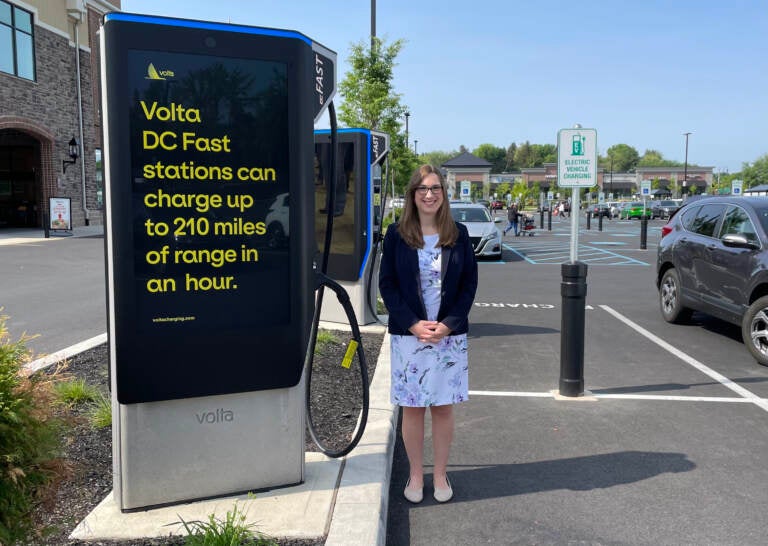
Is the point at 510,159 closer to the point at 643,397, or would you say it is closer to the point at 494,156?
the point at 494,156

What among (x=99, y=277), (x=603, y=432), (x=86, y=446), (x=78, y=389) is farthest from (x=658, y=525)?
(x=99, y=277)

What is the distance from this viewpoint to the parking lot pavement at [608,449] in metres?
3.46

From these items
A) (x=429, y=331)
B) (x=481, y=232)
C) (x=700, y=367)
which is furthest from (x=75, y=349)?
(x=481, y=232)

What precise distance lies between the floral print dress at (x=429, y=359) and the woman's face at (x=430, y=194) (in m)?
0.16

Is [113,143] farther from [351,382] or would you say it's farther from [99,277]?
[99,277]

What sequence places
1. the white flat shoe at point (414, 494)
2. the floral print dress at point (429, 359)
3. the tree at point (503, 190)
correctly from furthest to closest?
the tree at point (503, 190)
the white flat shoe at point (414, 494)
the floral print dress at point (429, 359)

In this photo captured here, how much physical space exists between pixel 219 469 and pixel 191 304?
879 millimetres

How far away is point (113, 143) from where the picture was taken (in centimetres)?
295

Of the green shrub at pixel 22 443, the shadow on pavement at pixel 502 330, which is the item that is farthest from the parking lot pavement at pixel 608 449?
the green shrub at pixel 22 443

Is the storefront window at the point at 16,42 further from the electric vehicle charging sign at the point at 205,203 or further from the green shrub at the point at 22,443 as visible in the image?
the green shrub at the point at 22,443

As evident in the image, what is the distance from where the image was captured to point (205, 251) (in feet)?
10.4

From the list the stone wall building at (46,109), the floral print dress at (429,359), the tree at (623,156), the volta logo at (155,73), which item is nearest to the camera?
the volta logo at (155,73)

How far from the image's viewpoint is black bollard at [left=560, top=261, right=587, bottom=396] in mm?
5383

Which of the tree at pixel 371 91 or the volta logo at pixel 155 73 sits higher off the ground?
the tree at pixel 371 91
